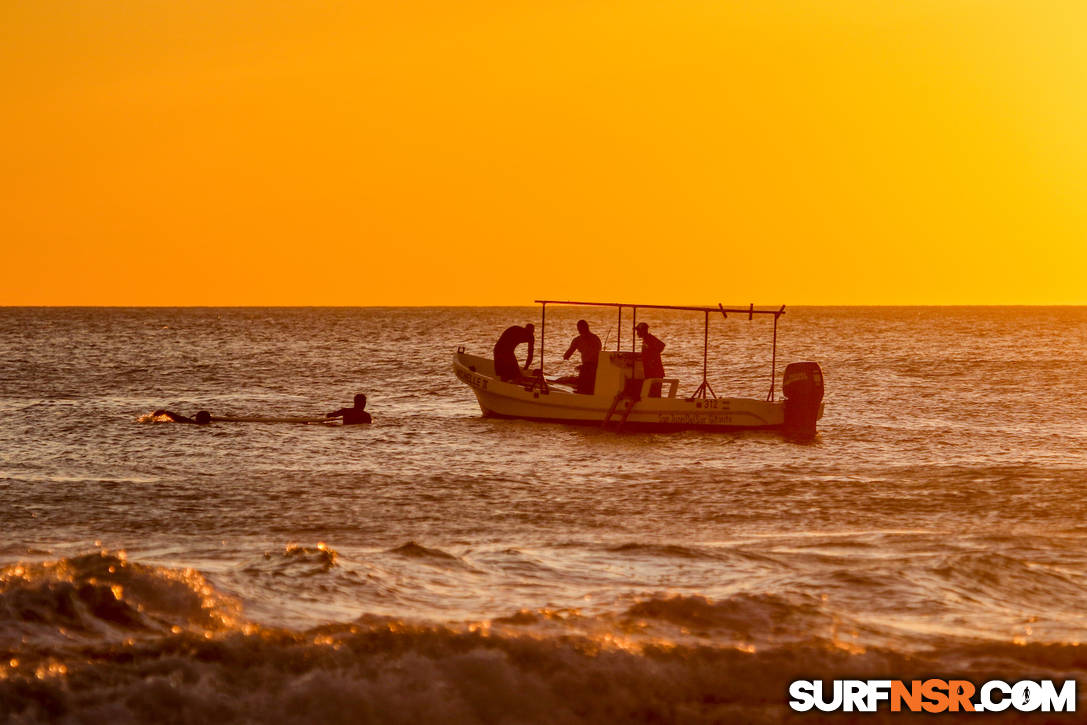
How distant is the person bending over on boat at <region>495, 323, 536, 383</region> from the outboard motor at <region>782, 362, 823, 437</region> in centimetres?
590

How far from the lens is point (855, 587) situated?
12406 millimetres

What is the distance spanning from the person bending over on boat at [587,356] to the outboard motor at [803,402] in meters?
4.10

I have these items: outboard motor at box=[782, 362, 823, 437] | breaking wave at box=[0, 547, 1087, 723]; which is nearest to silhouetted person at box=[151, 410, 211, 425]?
outboard motor at box=[782, 362, 823, 437]

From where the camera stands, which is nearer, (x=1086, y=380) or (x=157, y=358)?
(x=1086, y=380)

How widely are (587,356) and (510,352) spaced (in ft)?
7.69

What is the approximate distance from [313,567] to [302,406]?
26214 millimetres

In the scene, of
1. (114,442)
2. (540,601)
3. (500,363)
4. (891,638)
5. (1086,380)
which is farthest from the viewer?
(1086,380)

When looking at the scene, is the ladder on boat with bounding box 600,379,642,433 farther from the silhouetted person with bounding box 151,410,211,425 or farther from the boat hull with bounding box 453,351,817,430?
the silhouetted person with bounding box 151,410,211,425

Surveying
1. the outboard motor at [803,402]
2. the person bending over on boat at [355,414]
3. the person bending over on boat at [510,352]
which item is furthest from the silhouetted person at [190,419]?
the outboard motor at [803,402]

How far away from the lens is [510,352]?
104ft

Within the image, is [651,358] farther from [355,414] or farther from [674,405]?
[355,414]

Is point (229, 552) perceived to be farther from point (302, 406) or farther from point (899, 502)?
point (302, 406)

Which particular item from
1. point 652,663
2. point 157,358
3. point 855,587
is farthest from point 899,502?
point 157,358

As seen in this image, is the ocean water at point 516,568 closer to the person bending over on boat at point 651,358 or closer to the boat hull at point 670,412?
the boat hull at point 670,412
